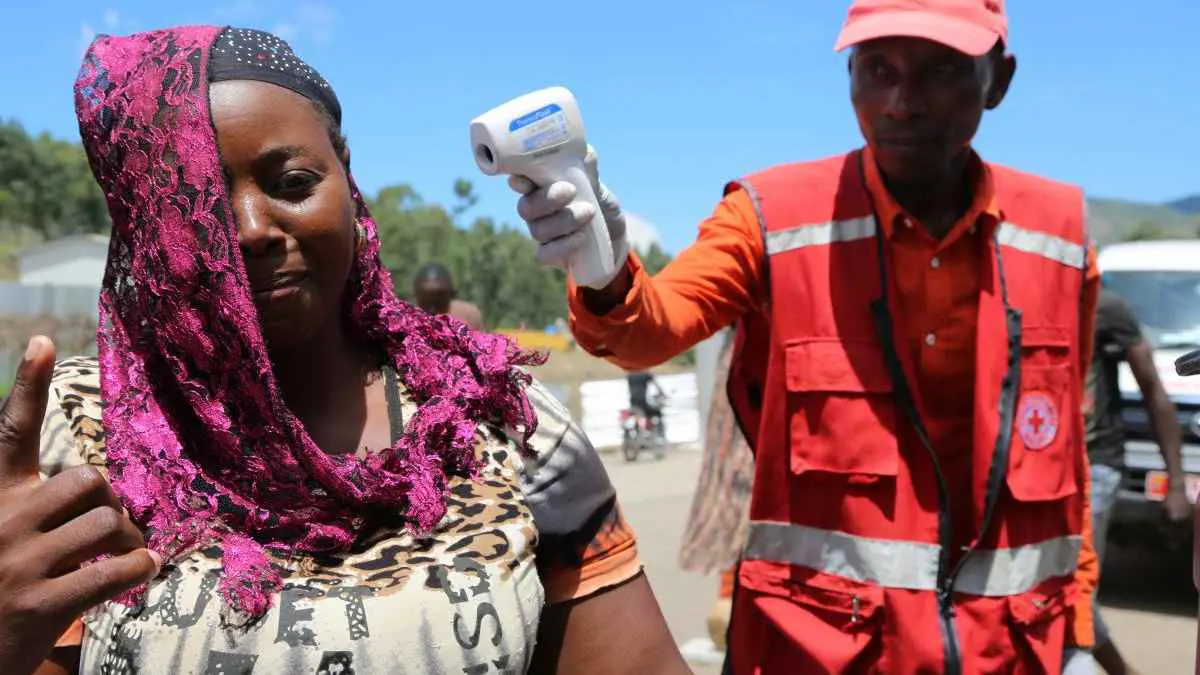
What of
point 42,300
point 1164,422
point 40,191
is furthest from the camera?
Answer: point 40,191

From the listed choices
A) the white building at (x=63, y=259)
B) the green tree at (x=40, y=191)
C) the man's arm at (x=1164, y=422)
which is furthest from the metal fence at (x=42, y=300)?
the green tree at (x=40, y=191)

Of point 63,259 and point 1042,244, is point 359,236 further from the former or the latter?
point 63,259

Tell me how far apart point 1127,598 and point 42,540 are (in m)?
7.40

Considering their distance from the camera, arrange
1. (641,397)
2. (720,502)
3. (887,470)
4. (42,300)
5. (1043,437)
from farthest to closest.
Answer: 1. (42,300)
2. (641,397)
3. (720,502)
4. (1043,437)
5. (887,470)

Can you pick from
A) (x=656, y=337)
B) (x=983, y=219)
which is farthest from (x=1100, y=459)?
(x=656, y=337)

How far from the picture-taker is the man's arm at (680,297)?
229cm

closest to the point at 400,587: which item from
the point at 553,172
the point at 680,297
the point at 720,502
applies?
the point at 553,172

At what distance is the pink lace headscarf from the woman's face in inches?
1.3

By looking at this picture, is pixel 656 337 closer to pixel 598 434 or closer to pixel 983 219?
pixel 983 219

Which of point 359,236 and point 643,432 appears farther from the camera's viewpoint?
point 643,432

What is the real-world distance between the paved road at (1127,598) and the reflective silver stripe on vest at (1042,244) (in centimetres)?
362

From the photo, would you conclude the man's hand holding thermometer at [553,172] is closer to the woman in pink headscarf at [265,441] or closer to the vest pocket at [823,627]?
the woman in pink headscarf at [265,441]

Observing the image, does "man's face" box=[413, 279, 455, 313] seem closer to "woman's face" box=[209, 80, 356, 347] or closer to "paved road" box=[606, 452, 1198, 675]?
"paved road" box=[606, 452, 1198, 675]

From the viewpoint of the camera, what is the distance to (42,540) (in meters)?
1.34
